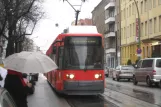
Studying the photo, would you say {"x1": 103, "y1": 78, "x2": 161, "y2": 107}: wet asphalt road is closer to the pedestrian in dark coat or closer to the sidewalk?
the sidewalk

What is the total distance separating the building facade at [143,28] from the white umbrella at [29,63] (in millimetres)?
33770

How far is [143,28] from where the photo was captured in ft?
182

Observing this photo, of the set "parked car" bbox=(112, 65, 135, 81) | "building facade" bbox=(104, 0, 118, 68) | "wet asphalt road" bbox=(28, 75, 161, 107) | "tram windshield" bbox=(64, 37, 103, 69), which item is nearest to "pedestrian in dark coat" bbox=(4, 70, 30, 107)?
"wet asphalt road" bbox=(28, 75, 161, 107)

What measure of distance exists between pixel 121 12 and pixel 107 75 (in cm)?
1989

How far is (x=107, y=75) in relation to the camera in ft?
180

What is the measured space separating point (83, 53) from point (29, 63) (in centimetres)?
952

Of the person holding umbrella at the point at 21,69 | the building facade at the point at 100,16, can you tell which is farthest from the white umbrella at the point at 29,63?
the building facade at the point at 100,16

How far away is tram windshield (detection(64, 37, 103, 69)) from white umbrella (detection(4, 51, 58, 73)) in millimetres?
8910

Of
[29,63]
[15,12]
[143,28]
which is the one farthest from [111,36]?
[29,63]

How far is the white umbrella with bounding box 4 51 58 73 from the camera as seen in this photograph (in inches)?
321

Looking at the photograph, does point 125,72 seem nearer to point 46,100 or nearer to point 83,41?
point 83,41

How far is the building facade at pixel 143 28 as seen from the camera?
48.4 metres

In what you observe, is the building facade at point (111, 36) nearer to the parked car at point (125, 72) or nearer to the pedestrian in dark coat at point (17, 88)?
the parked car at point (125, 72)

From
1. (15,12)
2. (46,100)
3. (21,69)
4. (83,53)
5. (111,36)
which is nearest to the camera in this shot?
(21,69)
